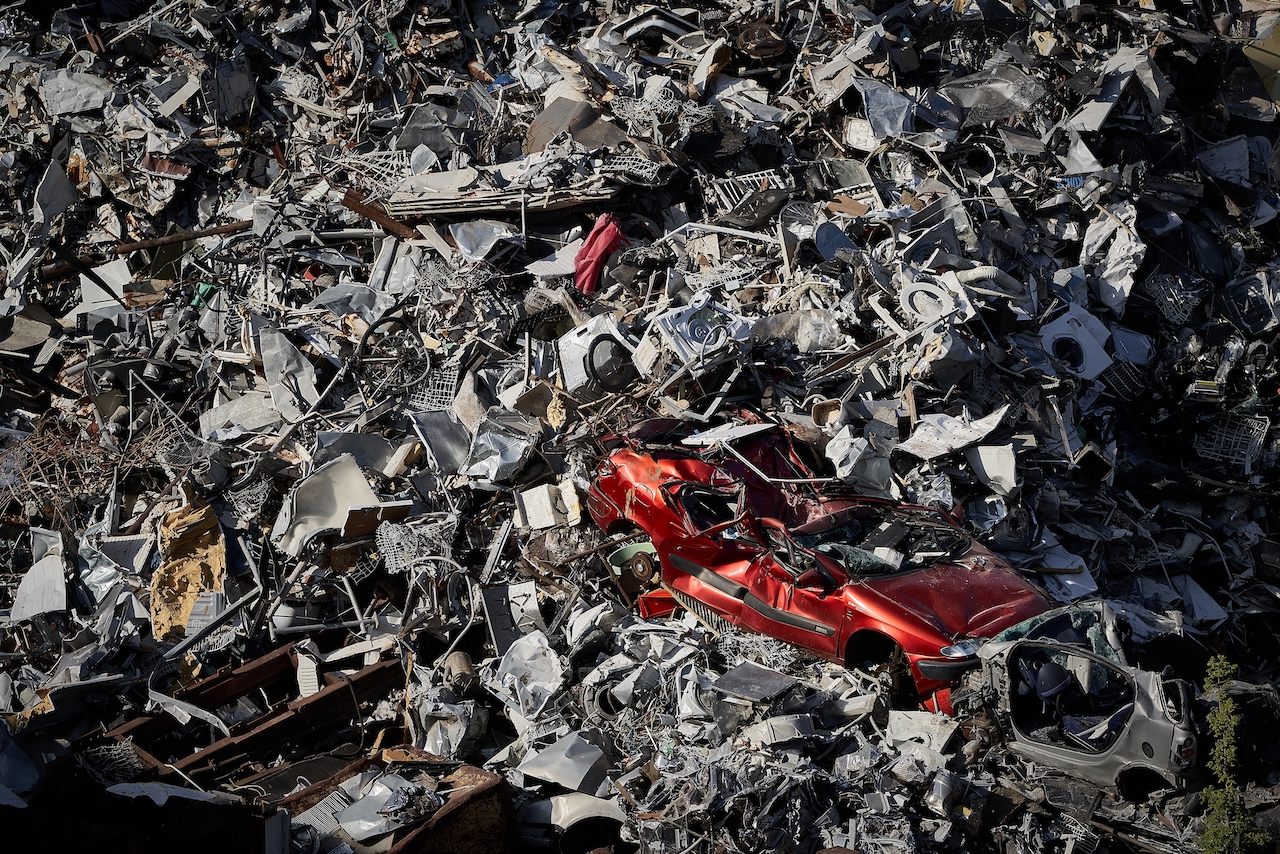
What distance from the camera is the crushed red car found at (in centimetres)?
539

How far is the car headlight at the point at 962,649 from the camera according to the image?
5125 mm

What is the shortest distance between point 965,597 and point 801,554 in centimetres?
103

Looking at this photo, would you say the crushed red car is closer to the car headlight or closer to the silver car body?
the car headlight

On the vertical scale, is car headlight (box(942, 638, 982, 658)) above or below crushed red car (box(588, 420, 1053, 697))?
above

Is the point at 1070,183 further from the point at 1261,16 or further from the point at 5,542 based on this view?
the point at 5,542

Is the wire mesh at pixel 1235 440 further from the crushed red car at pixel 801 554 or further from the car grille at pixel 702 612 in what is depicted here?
the car grille at pixel 702 612

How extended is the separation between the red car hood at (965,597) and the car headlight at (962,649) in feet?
0.23

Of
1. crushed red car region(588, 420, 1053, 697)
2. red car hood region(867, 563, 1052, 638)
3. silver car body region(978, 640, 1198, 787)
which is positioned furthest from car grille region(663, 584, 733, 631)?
silver car body region(978, 640, 1198, 787)

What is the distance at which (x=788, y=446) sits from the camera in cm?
731

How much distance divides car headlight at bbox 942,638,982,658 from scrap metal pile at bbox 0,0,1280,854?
48mm

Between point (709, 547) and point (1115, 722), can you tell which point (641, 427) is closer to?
point (709, 547)

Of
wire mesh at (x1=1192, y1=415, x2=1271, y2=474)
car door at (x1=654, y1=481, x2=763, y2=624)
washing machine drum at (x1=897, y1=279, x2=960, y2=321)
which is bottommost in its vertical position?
wire mesh at (x1=1192, y1=415, x2=1271, y2=474)

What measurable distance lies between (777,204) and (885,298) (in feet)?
5.79

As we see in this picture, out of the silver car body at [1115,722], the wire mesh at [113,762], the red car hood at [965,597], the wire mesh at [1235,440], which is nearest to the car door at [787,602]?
the red car hood at [965,597]
